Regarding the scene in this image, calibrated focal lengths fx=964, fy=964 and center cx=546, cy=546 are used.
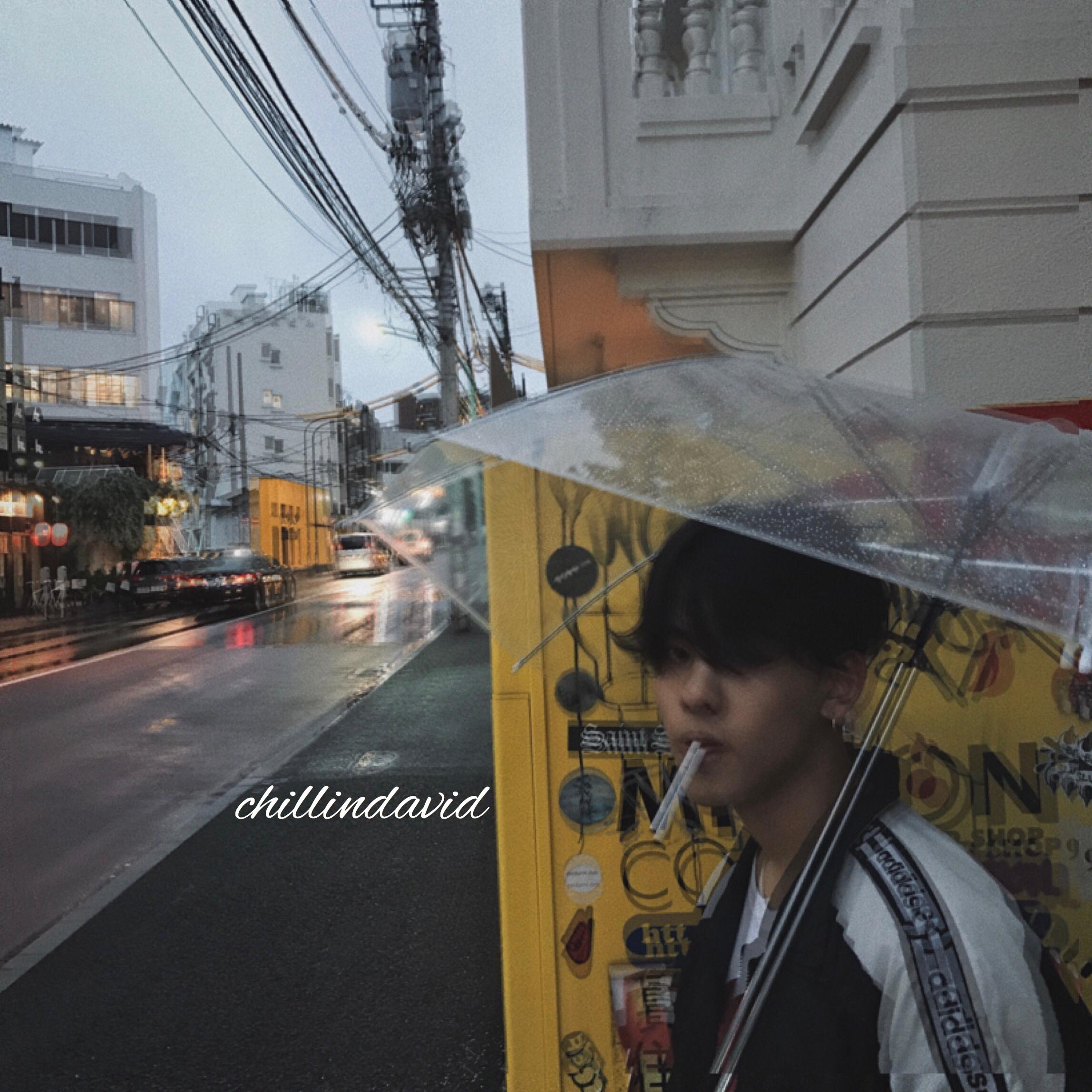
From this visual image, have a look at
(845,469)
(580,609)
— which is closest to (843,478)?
(845,469)

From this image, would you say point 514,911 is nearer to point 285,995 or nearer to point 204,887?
point 285,995

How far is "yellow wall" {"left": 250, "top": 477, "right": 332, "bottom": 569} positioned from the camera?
2212 inches

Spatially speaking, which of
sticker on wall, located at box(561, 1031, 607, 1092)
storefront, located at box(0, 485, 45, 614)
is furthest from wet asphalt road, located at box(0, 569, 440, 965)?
storefront, located at box(0, 485, 45, 614)

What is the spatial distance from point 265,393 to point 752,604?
69.7 meters

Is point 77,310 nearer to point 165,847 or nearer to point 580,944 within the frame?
point 165,847

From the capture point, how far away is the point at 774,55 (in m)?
4.35

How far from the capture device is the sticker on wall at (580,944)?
2496 mm

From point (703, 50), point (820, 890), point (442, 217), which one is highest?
point (442, 217)

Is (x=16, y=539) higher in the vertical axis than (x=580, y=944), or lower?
higher

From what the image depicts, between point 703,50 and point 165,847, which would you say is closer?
point 703,50

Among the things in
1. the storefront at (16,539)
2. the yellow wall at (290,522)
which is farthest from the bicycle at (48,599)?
the yellow wall at (290,522)

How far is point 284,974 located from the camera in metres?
4.21

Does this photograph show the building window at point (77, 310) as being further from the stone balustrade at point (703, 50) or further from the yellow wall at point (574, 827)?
the yellow wall at point (574, 827)

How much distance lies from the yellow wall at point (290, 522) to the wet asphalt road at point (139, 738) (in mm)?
36130
